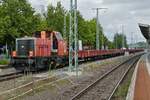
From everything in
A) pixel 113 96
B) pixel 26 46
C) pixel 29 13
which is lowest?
pixel 113 96

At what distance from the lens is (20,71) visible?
36.2 metres

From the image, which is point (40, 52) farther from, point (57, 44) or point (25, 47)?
point (57, 44)

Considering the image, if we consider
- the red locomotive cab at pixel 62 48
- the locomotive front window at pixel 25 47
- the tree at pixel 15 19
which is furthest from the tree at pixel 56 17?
the locomotive front window at pixel 25 47

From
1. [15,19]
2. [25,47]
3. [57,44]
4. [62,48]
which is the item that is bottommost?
[62,48]

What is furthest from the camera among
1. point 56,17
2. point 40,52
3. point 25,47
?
point 56,17

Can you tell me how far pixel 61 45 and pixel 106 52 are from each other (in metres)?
43.3

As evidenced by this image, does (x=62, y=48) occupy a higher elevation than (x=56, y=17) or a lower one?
lower

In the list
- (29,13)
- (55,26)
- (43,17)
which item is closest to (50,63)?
(29,13)

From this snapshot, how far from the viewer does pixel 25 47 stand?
118ft

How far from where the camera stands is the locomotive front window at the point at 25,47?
118 feet

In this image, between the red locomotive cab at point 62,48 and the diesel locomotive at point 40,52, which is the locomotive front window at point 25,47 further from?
the red locomotive cab at point 62,48

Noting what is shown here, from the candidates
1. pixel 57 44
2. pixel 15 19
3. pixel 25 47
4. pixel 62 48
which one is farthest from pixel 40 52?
pixel 15 19

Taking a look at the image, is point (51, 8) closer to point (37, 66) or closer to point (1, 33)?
point (1, 33)

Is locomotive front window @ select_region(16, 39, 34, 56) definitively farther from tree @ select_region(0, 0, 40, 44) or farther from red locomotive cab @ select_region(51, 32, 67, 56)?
tree @ select_region(0, 0, 40, 44)
